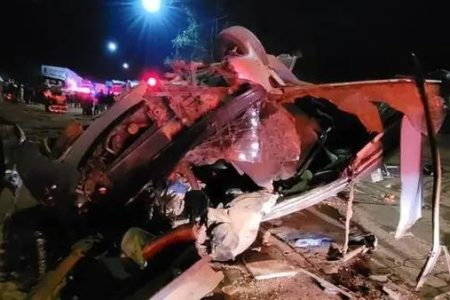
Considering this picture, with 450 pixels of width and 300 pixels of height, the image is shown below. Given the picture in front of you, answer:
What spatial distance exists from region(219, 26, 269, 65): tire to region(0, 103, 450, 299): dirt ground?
1.29 metres

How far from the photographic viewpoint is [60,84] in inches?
1054

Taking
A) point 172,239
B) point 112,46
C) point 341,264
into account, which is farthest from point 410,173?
point 112,46

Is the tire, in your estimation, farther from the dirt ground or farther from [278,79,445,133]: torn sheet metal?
the dirt ground

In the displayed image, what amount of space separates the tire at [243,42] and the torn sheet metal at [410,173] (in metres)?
1.18

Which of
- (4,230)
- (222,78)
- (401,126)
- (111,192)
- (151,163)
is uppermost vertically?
(222,78)

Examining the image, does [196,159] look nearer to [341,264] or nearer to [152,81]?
[152,81]

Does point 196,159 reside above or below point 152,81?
below

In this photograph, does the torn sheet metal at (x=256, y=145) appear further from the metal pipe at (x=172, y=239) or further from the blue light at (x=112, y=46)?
the blue light at (x=112, y=46)

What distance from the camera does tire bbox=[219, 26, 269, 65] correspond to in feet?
12.2

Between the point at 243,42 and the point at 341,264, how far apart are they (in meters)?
2.26

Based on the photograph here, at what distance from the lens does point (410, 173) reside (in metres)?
3.32

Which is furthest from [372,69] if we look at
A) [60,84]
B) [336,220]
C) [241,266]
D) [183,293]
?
[60,84]

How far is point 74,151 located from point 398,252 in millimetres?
3394

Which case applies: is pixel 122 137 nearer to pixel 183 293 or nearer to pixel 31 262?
pixel 183 293
